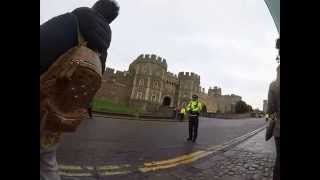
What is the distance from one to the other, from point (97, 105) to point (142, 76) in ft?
1.94

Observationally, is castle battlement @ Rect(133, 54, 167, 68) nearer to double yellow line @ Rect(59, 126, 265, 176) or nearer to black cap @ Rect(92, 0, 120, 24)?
black cap @ Rect(92, 0, 120, 24)

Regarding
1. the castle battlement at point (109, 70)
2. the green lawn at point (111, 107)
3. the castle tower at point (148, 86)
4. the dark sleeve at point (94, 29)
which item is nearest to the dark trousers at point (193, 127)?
the castle tower at point (148, 86)

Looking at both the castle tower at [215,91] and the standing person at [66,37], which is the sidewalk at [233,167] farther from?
the standing person at [66,37]

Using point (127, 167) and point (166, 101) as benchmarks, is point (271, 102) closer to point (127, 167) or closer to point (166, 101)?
point (166, 101)

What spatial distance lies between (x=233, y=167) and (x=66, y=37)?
1.41 m

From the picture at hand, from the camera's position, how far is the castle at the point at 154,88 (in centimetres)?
196

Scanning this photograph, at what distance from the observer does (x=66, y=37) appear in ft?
5.90

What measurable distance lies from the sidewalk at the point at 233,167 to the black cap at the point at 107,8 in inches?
42.4
